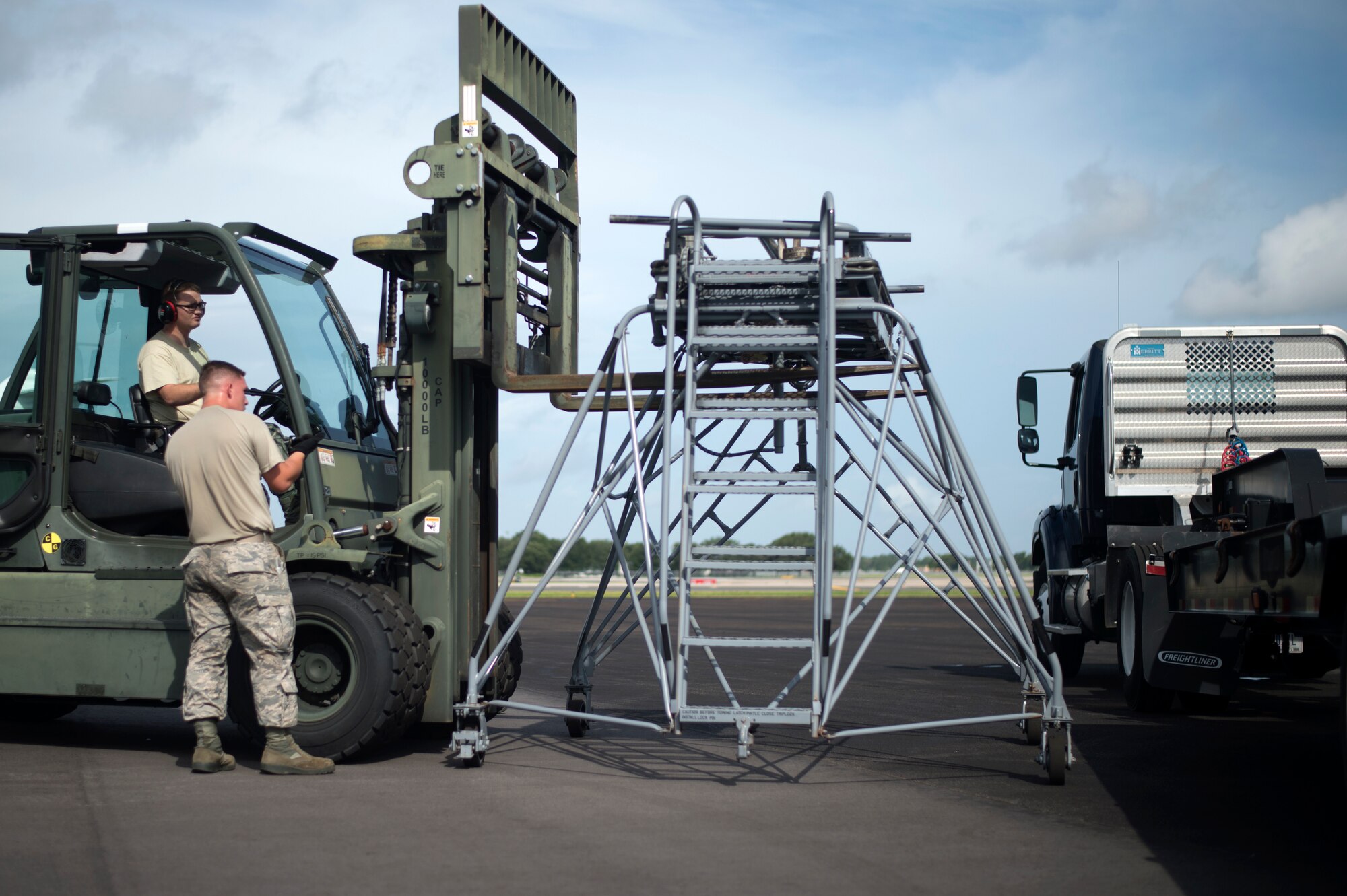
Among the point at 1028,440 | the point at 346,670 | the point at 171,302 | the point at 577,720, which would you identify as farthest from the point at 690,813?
the point at 1028,440

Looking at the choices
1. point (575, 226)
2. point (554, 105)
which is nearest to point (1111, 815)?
point (575, 226)

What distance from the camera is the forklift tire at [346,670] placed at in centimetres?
624

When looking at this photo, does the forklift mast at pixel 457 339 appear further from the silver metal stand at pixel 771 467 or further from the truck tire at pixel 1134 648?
the truck tire at pixel 1134 648

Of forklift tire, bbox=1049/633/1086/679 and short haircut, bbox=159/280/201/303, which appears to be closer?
short haircut, bbox=159/280/201/303

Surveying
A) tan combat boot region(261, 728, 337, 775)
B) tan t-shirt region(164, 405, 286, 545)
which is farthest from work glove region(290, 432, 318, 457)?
tan combat boot region(261, 728, 337, 775)

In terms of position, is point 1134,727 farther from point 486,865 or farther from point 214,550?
point 214,550

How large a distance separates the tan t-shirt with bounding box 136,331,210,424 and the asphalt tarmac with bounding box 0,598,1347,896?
1.87 m

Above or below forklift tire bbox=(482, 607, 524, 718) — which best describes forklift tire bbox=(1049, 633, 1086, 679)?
below

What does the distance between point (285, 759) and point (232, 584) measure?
0.90 meters

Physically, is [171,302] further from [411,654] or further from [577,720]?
[577,720]

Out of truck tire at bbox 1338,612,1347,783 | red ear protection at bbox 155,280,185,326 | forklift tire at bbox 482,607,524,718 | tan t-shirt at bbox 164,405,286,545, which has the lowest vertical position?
forklift tire at bbox 482,607,524,718

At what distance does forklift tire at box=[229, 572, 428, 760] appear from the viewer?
6.24 m

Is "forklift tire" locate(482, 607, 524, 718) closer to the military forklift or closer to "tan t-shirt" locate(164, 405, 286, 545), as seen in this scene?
the military forklift

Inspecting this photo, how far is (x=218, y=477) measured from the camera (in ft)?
20.2
